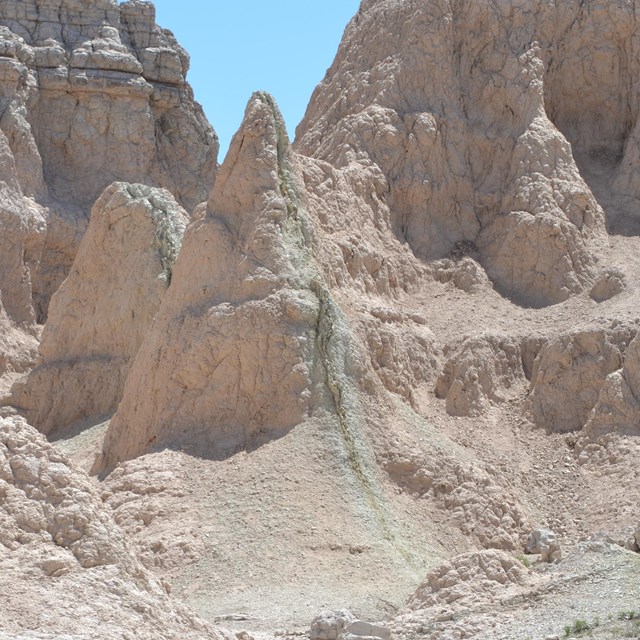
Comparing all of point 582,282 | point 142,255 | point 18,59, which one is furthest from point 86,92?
point 582,282

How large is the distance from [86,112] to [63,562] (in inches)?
1296

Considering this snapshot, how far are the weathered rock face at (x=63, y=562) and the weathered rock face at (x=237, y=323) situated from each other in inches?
333

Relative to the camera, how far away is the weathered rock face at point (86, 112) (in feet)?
142

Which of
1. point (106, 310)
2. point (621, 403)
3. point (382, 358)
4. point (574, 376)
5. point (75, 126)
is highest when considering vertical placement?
point (75, 126)

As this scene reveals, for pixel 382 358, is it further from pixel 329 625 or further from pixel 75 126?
pixel 75 126

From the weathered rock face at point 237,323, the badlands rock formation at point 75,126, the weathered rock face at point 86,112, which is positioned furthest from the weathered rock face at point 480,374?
the weathered rock face at point 86,112

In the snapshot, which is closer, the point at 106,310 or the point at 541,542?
the point at 541,542

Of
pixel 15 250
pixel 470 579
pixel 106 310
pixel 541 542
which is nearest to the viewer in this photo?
pixel 470 579

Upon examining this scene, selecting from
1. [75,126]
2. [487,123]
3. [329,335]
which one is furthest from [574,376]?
[75,126]

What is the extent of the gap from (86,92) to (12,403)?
17.8 meters

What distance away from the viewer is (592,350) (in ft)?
88.2

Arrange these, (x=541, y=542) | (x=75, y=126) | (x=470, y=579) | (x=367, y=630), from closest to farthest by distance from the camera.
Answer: (x=367, y=630) < (x=470, y=579) < (x=541, y=542) < (x=75, y=126)

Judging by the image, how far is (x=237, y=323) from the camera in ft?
79.5

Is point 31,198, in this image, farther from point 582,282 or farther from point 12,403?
point 582,282
